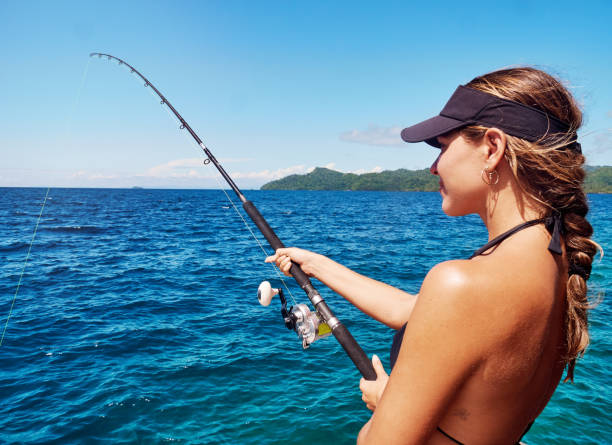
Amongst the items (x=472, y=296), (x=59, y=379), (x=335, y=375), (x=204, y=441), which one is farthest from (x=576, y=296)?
(x=59, y=379)

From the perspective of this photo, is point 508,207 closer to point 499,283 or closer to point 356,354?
point 499,283

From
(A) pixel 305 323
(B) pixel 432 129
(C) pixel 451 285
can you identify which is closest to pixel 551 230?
(C) pixel 451 285

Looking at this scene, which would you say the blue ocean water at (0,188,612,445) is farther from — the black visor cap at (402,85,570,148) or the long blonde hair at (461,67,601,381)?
the black visor cap at (402,85,570,148)

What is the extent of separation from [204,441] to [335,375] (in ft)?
10.5

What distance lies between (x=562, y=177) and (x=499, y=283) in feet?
1.79

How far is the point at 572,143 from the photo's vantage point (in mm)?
1465

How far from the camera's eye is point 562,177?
1.38 m

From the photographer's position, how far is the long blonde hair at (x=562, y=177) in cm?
137

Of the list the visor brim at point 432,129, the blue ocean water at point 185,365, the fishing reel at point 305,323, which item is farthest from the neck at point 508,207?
the fishing reel at point 305,323

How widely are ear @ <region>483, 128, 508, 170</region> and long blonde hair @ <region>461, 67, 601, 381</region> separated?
0.09 feet

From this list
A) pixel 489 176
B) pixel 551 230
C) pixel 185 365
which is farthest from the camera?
pixel 185 365

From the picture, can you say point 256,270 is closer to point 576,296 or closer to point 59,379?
point 59,379

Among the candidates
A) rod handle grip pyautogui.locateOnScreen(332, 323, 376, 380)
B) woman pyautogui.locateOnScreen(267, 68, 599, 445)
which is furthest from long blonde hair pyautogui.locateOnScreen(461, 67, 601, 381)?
rod handle grip pyautogui.locateOnScreen(332, 323, 376, 380)

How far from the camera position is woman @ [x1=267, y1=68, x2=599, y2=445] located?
3.79 ft
